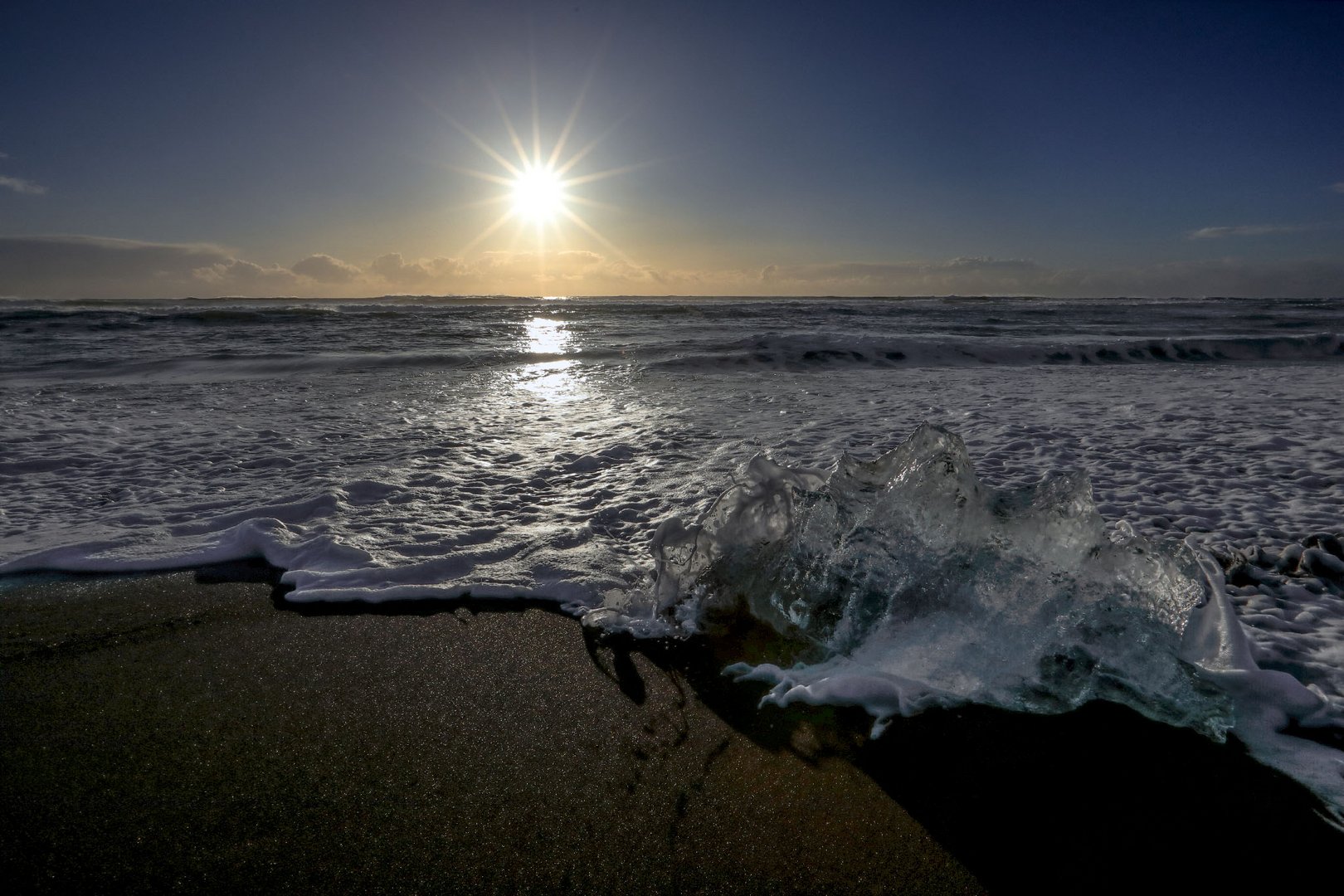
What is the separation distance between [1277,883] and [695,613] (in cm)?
166

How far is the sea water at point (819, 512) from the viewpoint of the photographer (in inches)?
84.7

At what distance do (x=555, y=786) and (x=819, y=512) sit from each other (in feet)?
4.55

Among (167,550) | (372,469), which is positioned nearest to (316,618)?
(167,550)

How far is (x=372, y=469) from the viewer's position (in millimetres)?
4430

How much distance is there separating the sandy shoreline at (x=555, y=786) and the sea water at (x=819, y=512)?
21 cm

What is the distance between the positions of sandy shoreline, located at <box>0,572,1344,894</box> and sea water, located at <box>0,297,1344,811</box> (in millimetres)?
206

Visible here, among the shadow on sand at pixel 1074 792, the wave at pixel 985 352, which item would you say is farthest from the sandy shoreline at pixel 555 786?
the wave at pixel 985 352

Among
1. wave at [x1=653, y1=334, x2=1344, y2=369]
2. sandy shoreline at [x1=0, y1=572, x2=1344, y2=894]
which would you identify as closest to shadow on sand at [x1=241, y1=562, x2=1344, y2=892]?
sandy shoreline at [x1=0, y1=572, x2=1344, y2=894]

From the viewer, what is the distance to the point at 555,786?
1.76m

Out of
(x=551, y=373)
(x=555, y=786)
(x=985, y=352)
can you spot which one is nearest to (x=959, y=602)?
(x=555, y=786)

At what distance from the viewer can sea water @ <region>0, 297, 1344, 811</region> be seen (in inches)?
84.7

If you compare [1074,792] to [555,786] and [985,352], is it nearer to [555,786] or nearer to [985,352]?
[555,786]

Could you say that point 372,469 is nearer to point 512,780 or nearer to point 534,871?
point 512,780

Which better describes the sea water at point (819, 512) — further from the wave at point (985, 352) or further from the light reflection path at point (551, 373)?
the wave at point (985, 352)
